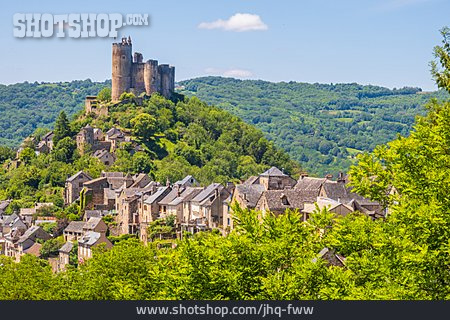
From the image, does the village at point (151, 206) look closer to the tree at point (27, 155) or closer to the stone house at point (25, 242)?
the stone house at point (25, 242)

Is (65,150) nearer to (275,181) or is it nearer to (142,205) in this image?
(142,205)

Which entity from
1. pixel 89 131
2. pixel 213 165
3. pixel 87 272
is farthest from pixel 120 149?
pixel 87 272

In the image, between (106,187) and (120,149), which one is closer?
(106,187)

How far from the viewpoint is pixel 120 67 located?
149 m

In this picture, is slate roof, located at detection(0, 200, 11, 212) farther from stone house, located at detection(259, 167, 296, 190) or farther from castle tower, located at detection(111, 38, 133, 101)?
stone house, located at detection(259, 167, 296, 190)

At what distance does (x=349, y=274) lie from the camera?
2577 cm

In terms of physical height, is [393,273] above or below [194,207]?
above

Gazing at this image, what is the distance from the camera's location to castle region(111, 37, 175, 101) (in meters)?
149

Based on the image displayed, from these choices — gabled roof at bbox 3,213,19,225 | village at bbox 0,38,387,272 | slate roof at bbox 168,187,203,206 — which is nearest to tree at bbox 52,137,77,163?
village at bbox 0,38,387,272
